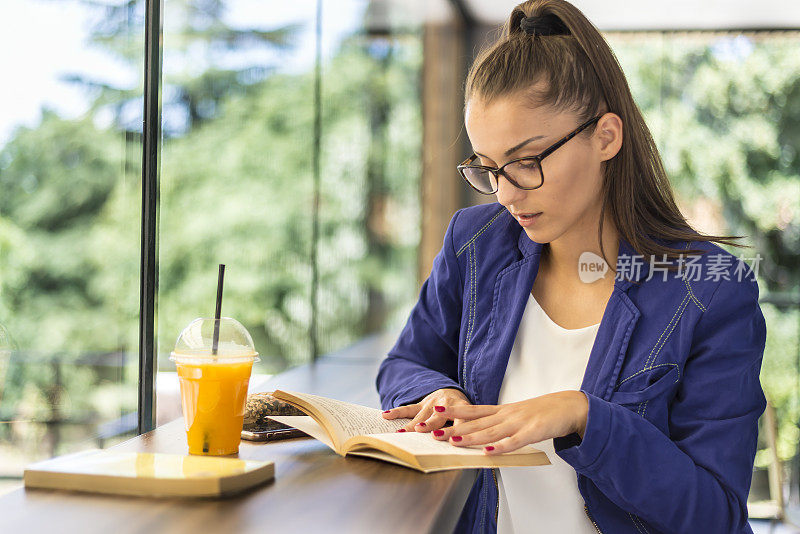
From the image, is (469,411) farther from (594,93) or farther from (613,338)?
(594,93)

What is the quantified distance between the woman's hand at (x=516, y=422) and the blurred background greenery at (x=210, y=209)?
0.56 metres

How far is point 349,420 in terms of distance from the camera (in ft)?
3.58

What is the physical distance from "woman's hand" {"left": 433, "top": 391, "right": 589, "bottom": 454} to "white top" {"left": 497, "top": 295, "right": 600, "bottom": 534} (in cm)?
26

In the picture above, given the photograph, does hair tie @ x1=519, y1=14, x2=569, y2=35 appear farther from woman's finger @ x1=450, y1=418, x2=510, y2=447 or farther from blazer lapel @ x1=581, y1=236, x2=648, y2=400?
woman's finger @ x1=450, y1=418, x2=510, y2=447


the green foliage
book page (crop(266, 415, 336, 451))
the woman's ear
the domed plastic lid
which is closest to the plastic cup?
the domed plastic lid

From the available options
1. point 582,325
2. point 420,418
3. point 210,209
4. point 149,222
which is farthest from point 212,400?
point 210,209

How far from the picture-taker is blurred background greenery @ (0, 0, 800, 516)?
1.10 meters

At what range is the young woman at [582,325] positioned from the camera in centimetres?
106

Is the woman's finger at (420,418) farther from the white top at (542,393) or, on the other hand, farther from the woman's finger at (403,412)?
the white top at (542,393)

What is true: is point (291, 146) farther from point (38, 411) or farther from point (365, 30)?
point (38, 411)

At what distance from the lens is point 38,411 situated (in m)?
1.09

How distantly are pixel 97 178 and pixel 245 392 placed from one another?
17.5 inches

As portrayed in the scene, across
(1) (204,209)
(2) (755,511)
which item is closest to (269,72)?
(1) (204,209)

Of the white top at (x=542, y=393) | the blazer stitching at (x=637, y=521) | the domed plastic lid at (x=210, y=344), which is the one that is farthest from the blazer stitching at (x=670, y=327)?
the domed plastic lid at (x=210, y=344)
